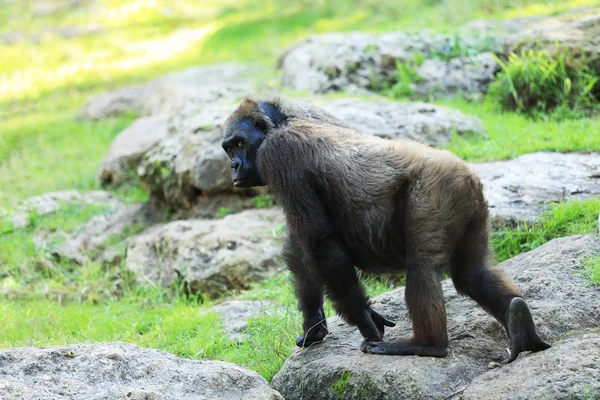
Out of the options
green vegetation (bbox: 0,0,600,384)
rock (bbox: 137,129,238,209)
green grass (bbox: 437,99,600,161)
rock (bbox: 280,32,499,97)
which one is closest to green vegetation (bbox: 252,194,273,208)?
green vegetation (bbox: 0,0,600,384)

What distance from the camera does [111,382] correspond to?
3.54 meters

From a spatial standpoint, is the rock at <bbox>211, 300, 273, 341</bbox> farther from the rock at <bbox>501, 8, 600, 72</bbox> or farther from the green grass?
the rock at <bbox>501, 8, 600, 72</bbox>

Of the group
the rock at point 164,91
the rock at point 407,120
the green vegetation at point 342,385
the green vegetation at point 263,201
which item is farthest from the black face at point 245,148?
the rock at point 164,91

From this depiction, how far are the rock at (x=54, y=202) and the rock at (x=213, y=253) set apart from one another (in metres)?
1.80

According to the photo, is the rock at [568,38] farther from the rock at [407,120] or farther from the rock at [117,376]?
the rock at [117,376]

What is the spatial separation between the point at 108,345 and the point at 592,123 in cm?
556

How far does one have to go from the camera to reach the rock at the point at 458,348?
3.62 m

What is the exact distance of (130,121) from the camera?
1241cm

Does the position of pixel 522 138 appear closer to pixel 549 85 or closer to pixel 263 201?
pixel 549 85

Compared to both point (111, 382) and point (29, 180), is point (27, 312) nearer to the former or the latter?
point (111, 382)

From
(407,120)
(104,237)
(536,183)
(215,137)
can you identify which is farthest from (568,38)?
(104,237)

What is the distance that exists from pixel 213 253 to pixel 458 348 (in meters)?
3.30

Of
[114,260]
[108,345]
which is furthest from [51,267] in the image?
[108,345]

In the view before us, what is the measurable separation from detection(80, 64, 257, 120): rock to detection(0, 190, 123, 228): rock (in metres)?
2.26
